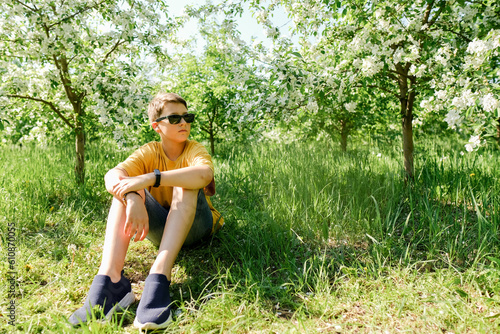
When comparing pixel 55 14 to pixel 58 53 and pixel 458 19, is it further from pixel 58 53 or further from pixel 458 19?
pixel 458 19

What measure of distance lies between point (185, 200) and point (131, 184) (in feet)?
1.02

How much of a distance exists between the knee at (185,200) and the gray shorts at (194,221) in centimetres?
13

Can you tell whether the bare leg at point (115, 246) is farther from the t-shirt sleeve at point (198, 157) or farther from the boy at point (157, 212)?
the t-shirt sleeve at point (198, 157)

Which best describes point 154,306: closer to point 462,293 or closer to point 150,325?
point 150,325

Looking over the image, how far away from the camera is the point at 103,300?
5.35 ft

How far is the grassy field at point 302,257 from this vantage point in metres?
1.63

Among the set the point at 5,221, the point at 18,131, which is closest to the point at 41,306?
the point at 5,221

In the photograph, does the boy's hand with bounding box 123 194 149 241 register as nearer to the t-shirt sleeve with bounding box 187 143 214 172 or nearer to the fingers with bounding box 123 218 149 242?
the fingers with bounding box 123 218 149 242

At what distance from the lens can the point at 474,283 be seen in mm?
1763

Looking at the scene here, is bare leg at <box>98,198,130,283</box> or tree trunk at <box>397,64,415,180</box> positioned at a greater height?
tree trunk at <box>397,64,415,180</box>

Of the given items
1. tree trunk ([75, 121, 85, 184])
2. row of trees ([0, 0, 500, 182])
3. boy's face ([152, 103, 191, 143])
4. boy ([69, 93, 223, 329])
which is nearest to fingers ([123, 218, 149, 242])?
boy ([69, 93, 223, 329])

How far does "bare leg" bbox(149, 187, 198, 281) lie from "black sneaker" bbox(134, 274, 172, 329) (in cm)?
6

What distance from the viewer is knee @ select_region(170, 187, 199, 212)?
1896 millimetres

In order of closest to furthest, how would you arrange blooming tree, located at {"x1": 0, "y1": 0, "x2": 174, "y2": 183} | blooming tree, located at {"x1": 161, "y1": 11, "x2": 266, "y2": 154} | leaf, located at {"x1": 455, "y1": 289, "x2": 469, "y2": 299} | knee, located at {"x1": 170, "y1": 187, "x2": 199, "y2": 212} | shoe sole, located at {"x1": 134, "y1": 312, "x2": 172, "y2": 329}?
shoe sole, located at {"x1": 134, "y1": 312, "x2": 172, "y2": 329} → leaf, located at {"x1": 455, "y1": 289, "x2": 469, "y2": 299} → knee, located at {"x1": 170, "y1": 187, "x2": 199, "y2": 212} → blooming tree, located at {"x1": 0, "y1": 0, "x2": 174, "y2": 183} → blooming tree, located at {"x1": 161, "y1": 11, "x2": 266, "y2": 154}
